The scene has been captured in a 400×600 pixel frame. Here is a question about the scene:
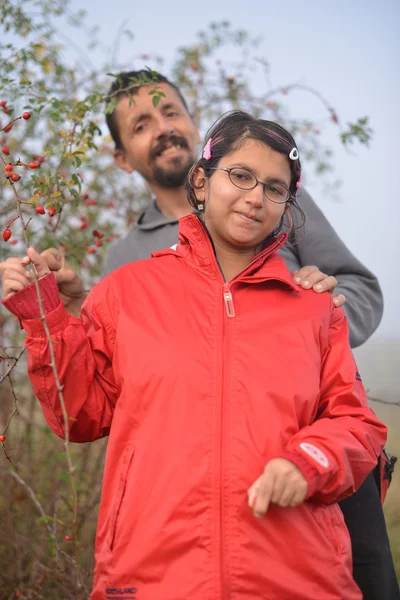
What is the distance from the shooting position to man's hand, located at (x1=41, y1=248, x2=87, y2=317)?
229cm

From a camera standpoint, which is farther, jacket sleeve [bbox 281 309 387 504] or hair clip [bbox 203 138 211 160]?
hair clip [bbox 203 138 211 160]

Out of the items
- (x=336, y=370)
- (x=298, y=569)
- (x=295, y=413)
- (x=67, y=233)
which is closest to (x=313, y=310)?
(x=336, y=370)

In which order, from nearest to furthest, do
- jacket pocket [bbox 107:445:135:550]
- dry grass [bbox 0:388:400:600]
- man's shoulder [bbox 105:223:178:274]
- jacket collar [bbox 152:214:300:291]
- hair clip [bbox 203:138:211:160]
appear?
1. jacket pocket [bbox 107:445:135:550]
2. jacket collar [bbox 152:214:300:291]
3. hair clip [bbox 203:138:211:160]
4. man's shoulder [bbox 105:223:178:274]
5. dry grass [bbox 0:388:400:600]

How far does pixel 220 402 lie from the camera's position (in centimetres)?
177

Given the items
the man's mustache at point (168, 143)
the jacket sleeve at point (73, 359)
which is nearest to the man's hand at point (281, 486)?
the jacket sleeve at point (73, 359)

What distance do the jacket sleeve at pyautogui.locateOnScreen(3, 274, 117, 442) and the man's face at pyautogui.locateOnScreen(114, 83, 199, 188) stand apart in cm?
138

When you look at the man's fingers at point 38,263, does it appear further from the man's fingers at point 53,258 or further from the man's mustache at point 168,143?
the man's mustache at point 168,143

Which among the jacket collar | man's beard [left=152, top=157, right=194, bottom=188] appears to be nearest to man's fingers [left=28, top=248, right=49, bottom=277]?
the jacket collar

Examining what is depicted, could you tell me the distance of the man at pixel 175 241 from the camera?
7.27ft

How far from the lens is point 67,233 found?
4.19 meters

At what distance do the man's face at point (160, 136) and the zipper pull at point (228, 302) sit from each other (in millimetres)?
1464

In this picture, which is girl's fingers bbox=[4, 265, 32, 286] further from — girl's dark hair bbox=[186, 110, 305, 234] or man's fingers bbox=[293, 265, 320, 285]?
man's fingers bbox=[293, 265, 320, 285]

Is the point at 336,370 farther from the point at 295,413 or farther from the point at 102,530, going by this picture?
the point at 102,530

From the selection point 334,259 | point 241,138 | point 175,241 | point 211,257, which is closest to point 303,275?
point 211,257
